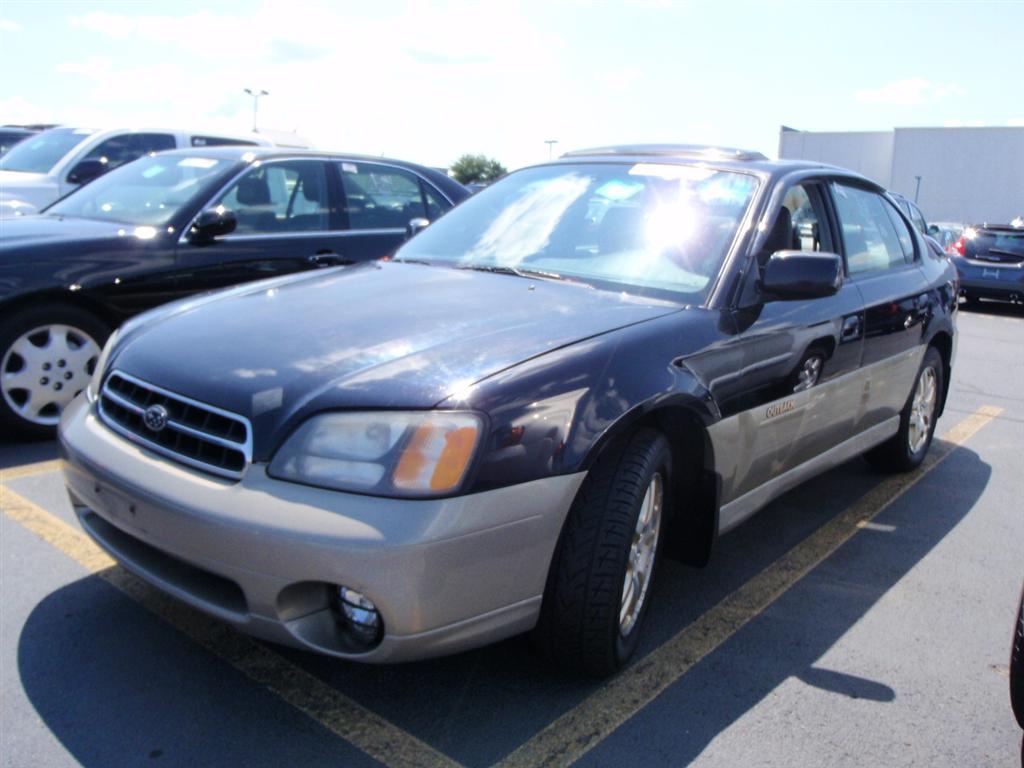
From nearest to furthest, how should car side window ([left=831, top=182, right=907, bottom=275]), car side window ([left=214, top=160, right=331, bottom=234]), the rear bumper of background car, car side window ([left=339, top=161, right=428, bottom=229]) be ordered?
car side window ([left=831, top=182, right=907, bottom=275]) → car side window ([left=214, top=160, right=331, bottom=234]) → car side window ([left=339, top=161, right=428, bottom=229]) → the rear bumper of background car

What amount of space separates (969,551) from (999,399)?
3.84 meters

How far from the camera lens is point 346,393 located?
2.49 m

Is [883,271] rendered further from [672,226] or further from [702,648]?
[702,648]

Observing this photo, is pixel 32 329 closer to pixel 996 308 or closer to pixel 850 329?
pixel 850 329

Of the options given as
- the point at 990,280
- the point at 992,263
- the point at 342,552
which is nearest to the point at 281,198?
the point at 342,552

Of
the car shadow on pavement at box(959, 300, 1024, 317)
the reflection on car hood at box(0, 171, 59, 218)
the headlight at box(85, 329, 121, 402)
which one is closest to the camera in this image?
the headlight at box(85, 329, 121, 402)

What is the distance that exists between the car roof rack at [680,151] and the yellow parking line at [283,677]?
2484mm

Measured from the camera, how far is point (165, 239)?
5.43 metres

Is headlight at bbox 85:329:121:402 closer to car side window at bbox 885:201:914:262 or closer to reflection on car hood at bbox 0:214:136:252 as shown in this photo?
reflection on car hood at bbox 0:214:136:252

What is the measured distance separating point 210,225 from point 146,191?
2.37 ft

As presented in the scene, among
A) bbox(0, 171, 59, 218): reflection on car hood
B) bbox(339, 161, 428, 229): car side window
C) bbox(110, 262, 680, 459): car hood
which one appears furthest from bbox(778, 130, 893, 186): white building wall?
bbox(110, 262, 680, 459): car hood

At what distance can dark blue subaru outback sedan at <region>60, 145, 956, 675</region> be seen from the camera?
238 centimetres

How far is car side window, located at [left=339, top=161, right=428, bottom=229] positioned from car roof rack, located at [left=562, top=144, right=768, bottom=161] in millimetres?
2355


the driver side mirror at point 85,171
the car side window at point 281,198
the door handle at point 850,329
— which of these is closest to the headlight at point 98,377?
the car side window at point 281,198
